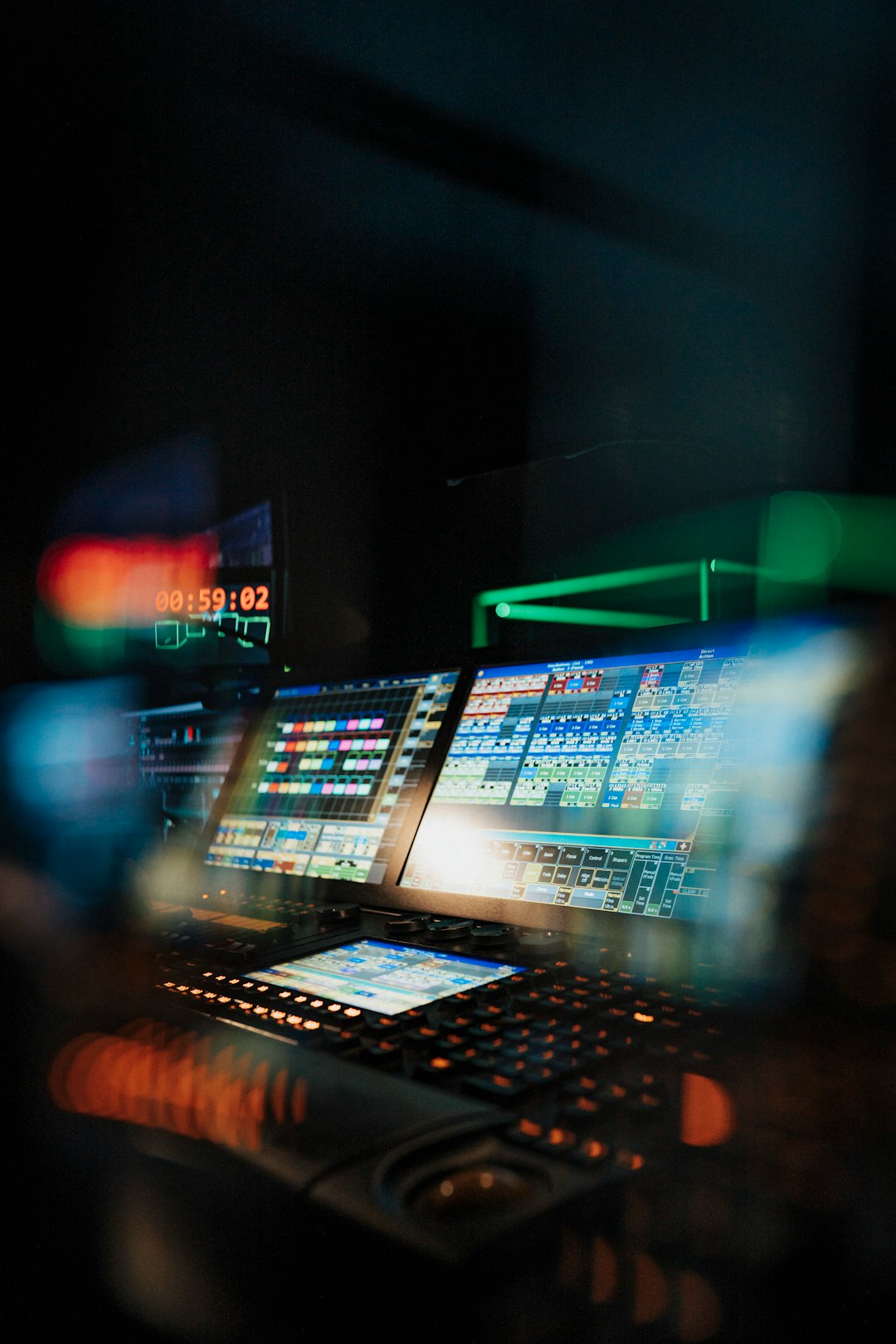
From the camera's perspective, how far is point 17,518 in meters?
1.80

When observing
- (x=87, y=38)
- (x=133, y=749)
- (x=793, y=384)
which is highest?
(x=87, y=38)

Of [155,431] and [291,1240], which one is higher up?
[155,431]

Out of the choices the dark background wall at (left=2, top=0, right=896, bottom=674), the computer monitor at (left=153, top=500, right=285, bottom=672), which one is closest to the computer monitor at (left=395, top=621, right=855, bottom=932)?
the dark background wall at (left=2, top=0, right=896, bottom=674)

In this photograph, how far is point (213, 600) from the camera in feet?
6.35

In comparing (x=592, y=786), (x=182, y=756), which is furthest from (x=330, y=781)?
(x=182, y=756)

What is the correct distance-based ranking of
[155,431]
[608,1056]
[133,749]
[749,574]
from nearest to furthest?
1. [608,1056]
2. [133,749]
3. [155,431]
4. [749,574]

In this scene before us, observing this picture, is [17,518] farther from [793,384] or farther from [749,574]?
[793,384]

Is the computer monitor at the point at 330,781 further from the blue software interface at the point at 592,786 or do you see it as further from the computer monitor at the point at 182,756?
the computer monitor at the point at 182,756

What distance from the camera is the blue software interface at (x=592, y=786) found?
0.81 meters

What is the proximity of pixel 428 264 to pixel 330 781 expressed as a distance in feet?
3.96

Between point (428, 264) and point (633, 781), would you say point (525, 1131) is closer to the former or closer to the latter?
point (633, 781)

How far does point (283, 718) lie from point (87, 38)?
1070 mm

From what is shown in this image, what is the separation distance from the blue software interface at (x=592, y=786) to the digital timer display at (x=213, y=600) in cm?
85

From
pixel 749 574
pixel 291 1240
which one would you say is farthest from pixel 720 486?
pixel 291 1240
